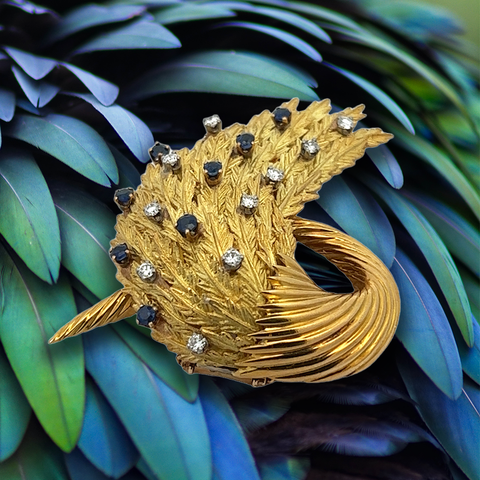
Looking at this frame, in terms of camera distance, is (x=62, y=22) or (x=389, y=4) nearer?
(x=62, y=22)

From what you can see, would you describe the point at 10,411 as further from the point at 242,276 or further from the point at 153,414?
the point at 242,276

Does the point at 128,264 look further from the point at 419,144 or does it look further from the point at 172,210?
the point at 419,144

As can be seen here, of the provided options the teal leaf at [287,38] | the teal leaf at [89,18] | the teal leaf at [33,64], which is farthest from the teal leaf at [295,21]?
the teal leaf at [33,64]

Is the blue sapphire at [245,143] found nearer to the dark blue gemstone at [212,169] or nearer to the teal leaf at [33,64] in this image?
the dark blue gemstone at [212,169]

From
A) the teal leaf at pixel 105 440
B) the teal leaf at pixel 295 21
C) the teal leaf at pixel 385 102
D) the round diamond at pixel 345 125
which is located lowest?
the teal leaf at pixel 105 440

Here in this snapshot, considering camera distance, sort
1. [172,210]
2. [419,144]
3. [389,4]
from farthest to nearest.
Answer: [389,4] < [419,144] < [172,210]

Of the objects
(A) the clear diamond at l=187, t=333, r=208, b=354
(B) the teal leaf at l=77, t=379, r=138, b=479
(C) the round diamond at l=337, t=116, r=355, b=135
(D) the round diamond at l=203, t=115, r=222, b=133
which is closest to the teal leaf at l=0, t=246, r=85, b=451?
(B) the teal leaf at l=77, t=379, r=138, b=479

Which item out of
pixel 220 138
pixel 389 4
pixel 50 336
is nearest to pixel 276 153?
pixel 220 138
